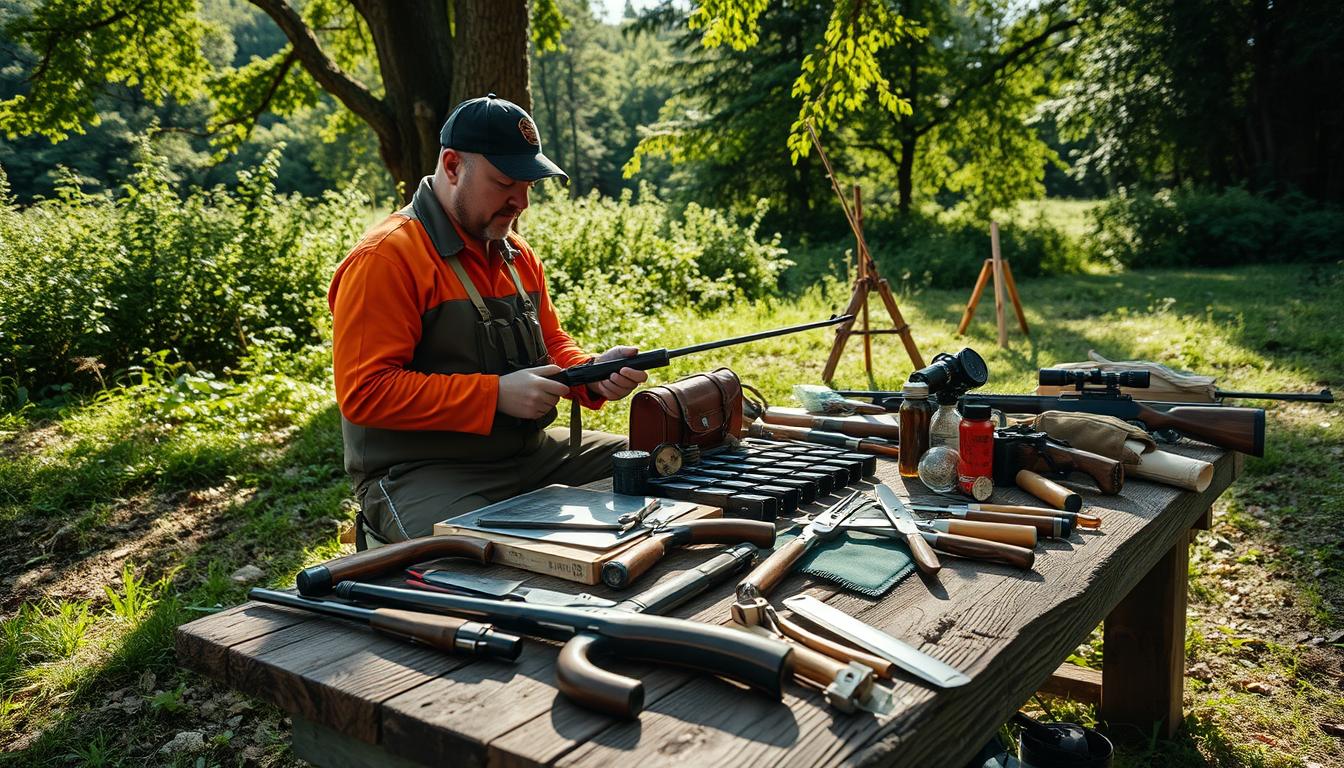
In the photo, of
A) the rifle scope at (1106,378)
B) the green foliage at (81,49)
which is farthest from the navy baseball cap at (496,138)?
the green foliage at (81,49)

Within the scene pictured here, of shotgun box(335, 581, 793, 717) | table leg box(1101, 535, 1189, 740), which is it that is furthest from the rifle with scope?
shotgun box(335, 581, 793, 717)

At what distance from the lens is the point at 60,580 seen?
15.5 ft

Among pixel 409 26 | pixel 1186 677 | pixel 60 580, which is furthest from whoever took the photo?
pixel 409 26

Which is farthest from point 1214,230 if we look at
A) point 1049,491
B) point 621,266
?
point 1049,491

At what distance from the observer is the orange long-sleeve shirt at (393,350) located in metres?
3.04

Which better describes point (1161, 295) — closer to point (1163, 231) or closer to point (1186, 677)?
point (1163, 231)

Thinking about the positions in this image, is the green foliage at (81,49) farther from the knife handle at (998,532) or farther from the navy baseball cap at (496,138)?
the knife handle at (998,532)

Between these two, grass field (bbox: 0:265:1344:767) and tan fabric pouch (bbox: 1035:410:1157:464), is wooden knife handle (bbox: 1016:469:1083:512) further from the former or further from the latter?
grass field (bbox: 0:265:1344:767)

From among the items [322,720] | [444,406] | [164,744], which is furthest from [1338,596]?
[164,744]

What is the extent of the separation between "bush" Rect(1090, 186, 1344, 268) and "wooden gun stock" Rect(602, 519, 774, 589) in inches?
699

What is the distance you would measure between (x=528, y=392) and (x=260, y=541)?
9.89 feet

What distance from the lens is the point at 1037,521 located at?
8.02 feet

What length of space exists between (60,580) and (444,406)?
3140mm

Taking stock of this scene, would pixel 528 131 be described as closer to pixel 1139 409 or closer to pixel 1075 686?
pixel 1139 409
